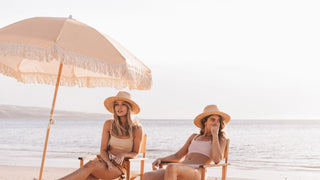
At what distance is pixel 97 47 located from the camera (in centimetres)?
338

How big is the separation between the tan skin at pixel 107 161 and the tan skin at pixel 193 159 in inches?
11.8

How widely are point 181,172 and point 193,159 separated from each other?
53 cm

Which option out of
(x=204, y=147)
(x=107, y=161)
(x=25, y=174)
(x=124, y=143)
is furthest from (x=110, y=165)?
(x=25, y=174)

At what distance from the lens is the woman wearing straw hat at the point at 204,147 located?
13.2 feet

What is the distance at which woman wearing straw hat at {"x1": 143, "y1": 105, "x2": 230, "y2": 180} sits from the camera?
4.04m

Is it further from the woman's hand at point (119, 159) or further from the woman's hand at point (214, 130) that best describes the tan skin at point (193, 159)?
the woman's hand at point (119, 159)

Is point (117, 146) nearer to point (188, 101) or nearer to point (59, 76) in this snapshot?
point (59, 76)

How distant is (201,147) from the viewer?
4.35 meters

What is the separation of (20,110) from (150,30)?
71504mm

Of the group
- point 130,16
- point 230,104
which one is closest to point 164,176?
point 130,16

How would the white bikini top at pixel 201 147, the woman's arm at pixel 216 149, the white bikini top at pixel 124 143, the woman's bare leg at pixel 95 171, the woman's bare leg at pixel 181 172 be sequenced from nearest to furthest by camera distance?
the woman's bare leg at pixel 181 172
the woman's bare leg at pixel 95 171
the woman's arm at pixel 216 149
the white bikini top at pixel 201 147
the white bikini top at pixel 124 143

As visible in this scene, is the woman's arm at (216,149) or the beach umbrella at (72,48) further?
the woman's arm at (216,149)

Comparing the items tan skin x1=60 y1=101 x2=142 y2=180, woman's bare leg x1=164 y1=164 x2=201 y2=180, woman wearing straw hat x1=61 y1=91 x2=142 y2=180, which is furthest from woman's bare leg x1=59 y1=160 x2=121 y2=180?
woman's bare leg x1=164 y1=164 x2=201 y2=180

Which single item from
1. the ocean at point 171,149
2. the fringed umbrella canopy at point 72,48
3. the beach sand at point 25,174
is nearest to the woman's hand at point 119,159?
the fringed umbrella canopy at point 72,48
